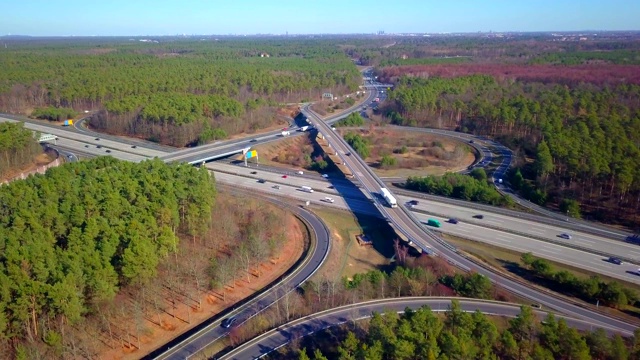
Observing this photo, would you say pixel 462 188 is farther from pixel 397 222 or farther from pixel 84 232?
pixel 84 232

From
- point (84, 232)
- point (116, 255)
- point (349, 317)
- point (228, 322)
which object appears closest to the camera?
point (349, 317)

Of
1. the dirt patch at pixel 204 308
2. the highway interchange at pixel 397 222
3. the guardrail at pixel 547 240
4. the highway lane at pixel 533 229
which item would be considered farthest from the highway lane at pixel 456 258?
the dirt patch at pixel 204 308

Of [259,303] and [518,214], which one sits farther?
[518,214]

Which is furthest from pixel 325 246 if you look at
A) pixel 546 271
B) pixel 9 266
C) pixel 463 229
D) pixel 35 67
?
pixel 35 67

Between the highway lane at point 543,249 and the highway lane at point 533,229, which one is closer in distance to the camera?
the highway lane at point 543,249

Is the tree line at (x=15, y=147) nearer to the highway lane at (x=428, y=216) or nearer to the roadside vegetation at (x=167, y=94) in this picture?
the roadside vegetation at (x=167, y=94)

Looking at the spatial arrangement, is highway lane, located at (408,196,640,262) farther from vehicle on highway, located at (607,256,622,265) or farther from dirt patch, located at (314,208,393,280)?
dirt patch, located at (314,208,393,280)

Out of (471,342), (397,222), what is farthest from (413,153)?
(471,342)
